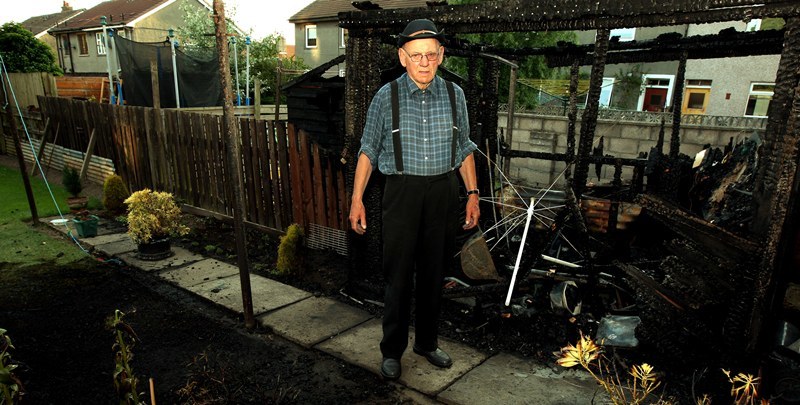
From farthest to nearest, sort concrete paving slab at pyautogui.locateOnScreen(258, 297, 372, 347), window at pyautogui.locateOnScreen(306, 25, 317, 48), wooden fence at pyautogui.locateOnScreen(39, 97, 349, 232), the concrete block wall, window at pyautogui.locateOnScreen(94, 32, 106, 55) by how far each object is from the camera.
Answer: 1. window at pyautogui.locateOnScreen(94, 32, 106, 55)
2. window at pyautogui.locateOnScreen(306, 25, 317, 48)
3. the concrete block wall
4. wooden fence at pyautogui.locateOnScreen(39, 97, 349, 232)
5. concrete paving slab at pyautogui.locateOnScreen(258, 297, 372, 347)

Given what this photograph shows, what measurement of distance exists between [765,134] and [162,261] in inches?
245

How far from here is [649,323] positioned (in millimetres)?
3398

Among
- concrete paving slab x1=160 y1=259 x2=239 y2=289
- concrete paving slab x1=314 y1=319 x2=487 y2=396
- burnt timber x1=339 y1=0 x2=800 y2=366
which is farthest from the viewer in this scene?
concrete paving slab x1=160 y1=259 x2=239 y2=289

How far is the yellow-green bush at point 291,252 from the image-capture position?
5.10m

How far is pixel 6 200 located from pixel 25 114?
19.2 feet

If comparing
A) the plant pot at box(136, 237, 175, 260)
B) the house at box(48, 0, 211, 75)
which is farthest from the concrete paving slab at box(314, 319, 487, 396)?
the house at box(48, 0, 211, 75)

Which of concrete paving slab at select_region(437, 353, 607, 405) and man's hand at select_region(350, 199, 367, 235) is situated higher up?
man's hand at select_region(350, 199, 367, 235)

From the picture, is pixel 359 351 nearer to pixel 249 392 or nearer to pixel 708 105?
pixel 249 392

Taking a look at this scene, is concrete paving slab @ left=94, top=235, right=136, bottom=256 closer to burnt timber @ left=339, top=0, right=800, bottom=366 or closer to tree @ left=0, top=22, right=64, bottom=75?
burnt timber @ left=339, top=0, right=800, bottom=366

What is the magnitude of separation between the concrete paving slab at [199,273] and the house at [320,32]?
2149 cm

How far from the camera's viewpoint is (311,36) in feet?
93.2

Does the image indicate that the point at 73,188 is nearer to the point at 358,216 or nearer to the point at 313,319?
the point at 313,319

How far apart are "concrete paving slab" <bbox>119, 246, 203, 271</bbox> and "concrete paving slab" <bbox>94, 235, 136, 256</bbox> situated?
123 mm

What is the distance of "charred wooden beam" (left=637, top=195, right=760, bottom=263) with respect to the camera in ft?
9.10
